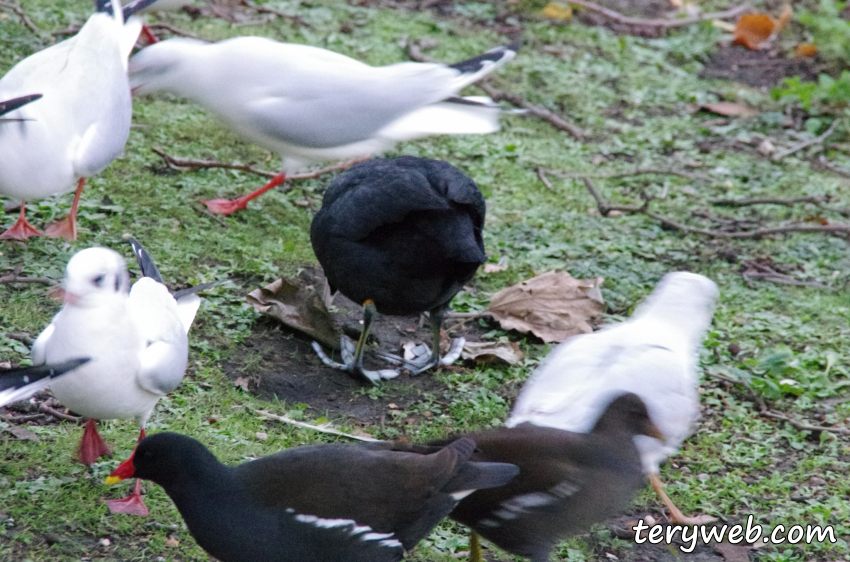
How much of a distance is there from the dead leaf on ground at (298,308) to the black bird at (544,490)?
163 centimetres

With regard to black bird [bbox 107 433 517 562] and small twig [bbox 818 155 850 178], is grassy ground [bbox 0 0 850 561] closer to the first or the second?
small twig [bbox 818 155 850 178]

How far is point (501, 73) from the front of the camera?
803cm

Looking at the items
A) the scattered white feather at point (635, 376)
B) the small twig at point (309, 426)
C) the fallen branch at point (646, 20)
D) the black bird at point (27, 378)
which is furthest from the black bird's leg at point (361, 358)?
the fallen branch at point (646, 20)

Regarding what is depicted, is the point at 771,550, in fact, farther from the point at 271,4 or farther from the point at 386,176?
the point at 271,4

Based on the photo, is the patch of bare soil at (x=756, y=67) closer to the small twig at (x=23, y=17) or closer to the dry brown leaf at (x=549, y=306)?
the dry brown leaf at (x=549, y=306)

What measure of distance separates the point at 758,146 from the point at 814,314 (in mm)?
2389

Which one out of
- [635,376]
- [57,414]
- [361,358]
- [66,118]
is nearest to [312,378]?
[361,358]

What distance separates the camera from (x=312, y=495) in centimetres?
298

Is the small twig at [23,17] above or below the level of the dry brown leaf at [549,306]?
above

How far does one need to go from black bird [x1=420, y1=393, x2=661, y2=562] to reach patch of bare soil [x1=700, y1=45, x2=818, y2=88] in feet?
20.0

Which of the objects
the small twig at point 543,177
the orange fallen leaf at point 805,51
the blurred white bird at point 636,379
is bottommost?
the small twig at point 543,177

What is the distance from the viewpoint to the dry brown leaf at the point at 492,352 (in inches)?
191

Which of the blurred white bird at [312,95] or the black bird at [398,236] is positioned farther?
the blurred white bird at [312,95]

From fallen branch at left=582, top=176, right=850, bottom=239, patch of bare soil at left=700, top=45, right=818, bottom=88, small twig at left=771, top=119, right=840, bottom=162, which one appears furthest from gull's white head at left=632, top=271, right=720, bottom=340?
patch of bare soil at left=700, top=45, right=818, bottom=88
